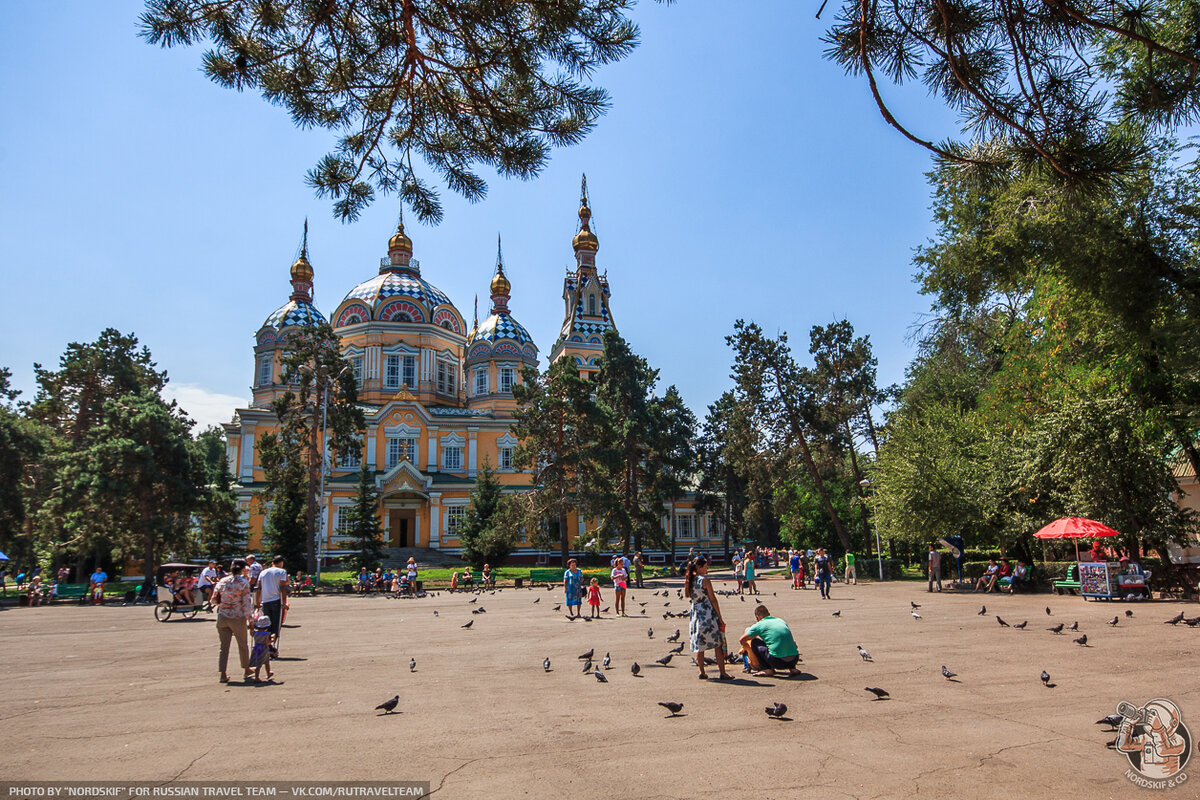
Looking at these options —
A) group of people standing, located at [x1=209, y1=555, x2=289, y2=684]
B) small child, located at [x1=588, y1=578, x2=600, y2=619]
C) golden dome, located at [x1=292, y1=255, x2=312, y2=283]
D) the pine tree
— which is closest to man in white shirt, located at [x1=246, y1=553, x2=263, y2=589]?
group of people standing, located at [x1=209, y1=555, x2=289, y2=684]

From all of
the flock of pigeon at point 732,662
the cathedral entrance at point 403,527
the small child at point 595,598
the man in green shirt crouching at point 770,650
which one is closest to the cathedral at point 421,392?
the cathedral entrance at point 403,527

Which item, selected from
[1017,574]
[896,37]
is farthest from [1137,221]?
[896,37]

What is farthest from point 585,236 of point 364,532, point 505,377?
point 364,532

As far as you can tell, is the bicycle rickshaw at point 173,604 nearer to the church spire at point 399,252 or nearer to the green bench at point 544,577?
the green bench at point 544,577

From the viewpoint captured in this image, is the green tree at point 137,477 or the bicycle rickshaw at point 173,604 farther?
the green tree at point 137,477

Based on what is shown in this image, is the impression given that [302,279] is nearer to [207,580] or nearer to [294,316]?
[294,316]

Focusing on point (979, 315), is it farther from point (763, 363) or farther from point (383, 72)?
point (383, 72)

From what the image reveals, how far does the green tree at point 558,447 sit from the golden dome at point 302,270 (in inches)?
1133

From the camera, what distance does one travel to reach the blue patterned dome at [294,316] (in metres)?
55.3

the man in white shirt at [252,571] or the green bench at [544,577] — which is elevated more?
the man in white shirt at [252,571]

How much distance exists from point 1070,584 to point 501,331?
4443cm

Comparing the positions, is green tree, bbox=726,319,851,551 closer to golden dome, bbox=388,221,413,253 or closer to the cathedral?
the cathedral

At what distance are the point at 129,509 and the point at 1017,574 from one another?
112 feet

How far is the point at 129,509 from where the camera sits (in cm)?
3152
